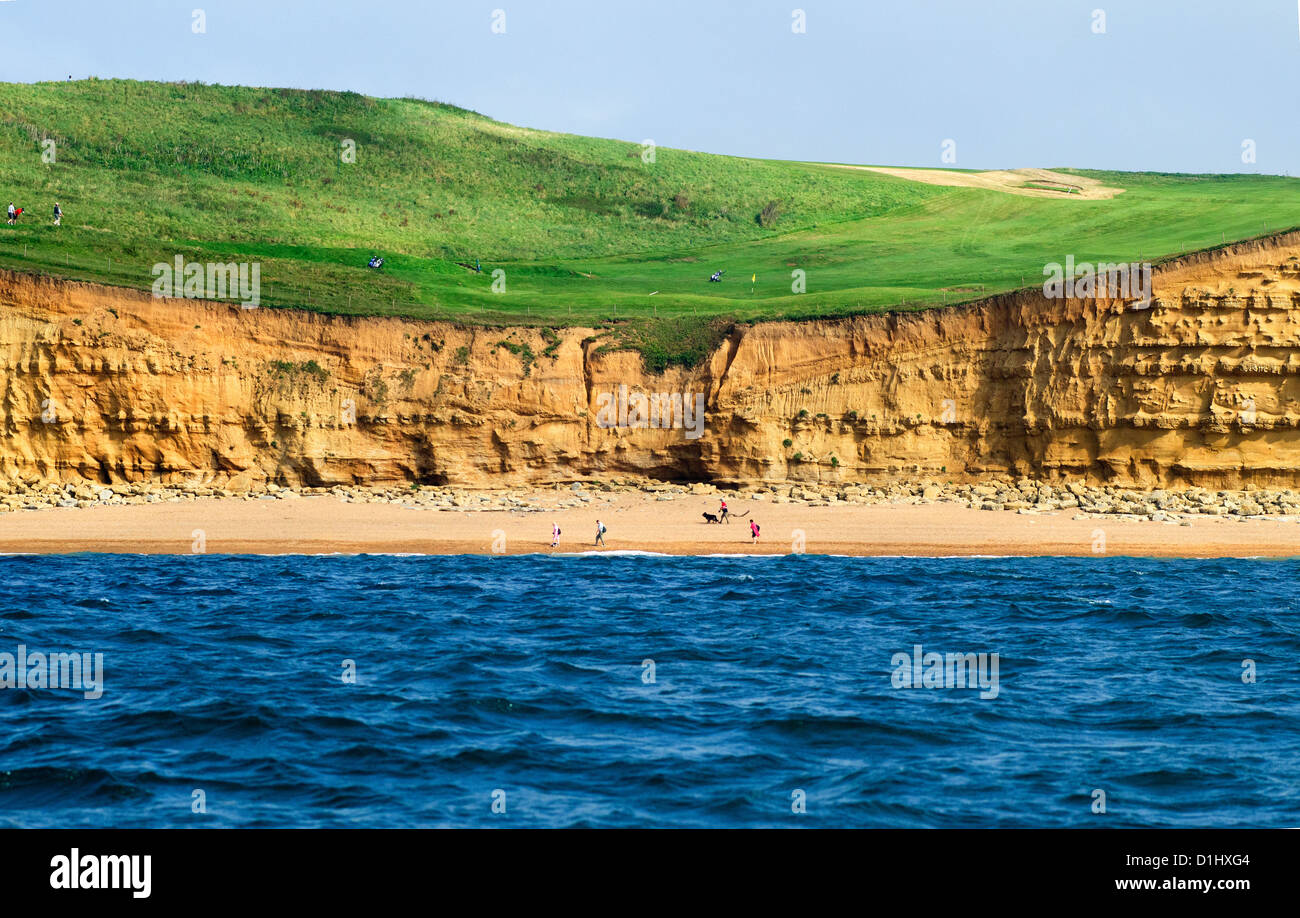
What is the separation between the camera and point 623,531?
36.4 metres

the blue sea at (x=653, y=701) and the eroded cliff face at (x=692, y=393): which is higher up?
the eroded cliff face at (x=692, y=393)

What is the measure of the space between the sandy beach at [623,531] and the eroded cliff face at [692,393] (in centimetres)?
366

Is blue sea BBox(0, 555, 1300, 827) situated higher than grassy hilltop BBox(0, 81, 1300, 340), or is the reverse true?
grassy hilltop BBox(0, 81, 1300, 340)

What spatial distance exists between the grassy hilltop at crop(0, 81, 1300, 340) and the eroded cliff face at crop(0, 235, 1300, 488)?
2144 millimetres

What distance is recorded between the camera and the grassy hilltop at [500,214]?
4919cm

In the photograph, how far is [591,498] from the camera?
136ft

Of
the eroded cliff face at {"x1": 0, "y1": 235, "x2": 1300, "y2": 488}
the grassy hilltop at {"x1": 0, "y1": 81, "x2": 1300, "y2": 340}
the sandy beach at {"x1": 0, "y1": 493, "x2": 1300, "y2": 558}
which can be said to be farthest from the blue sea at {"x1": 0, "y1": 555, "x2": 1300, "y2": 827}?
the grassy hilltop at {"x1": 0, "y1": 81, "x2": 1300, "y2": 340}

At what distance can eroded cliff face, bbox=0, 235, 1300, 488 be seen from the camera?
40.2m

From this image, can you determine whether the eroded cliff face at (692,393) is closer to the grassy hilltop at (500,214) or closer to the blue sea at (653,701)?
the grassy hilltop at (500,214)

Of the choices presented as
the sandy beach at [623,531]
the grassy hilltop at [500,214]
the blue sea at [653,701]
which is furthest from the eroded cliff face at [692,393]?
the blue sea at [653,701]

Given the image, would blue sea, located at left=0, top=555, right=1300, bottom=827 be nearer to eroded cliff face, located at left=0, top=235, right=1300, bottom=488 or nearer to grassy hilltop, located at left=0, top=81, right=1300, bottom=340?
eroded cliff face, located at left=0, top=235, right=1300, bottom=488

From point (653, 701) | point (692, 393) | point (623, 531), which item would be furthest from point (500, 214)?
point (653, 701)
